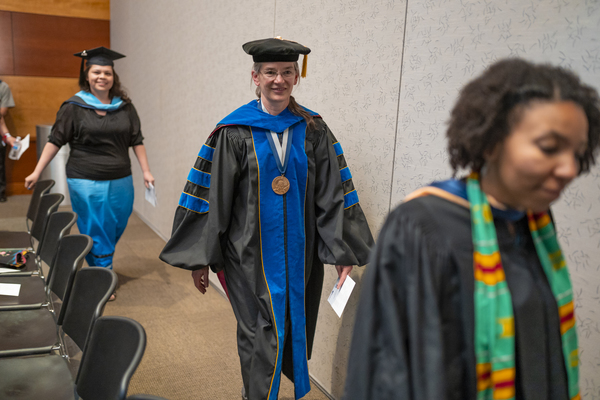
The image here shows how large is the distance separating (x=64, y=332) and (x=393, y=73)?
1.64m

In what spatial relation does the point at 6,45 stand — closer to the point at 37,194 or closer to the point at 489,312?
the point at 37,194

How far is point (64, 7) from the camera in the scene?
6922 millimetres

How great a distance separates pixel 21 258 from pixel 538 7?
2.75 meters

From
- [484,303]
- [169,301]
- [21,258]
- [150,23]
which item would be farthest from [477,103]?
[150,23]

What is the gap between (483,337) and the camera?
88 cm

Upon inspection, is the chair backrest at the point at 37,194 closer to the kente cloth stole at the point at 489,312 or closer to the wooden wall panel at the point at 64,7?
the kente cloth stole at the point at 489,312

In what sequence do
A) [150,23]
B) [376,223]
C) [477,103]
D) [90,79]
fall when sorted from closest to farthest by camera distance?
[477,103] < [376,223] < [90,79] < [150,23]

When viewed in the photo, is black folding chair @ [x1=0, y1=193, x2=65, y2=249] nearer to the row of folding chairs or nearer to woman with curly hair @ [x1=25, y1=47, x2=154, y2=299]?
the row of folding chairs

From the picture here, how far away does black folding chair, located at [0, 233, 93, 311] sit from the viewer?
212cm

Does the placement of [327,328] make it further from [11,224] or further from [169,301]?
[11,224]

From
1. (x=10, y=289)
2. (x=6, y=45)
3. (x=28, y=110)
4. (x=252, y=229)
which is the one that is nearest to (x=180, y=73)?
(x=10, y=289)

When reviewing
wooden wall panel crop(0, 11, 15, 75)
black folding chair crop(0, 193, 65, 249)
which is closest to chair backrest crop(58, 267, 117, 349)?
black folding chair crop(0, 193, 65, 249)

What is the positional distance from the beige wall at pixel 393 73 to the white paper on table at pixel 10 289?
1.49 meters

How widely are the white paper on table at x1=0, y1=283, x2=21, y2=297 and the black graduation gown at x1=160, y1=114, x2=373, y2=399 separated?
93 centimetres
